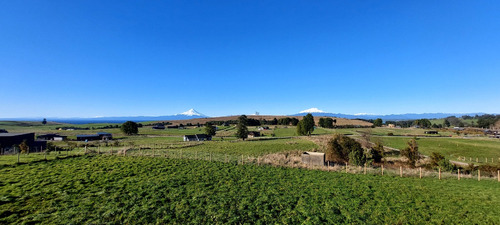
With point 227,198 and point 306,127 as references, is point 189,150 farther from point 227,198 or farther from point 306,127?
point 306,127

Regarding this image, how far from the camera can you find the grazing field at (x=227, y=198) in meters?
11.8

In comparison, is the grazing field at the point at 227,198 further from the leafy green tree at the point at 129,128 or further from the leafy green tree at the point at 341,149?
the leafy green tree at the point at 129,128

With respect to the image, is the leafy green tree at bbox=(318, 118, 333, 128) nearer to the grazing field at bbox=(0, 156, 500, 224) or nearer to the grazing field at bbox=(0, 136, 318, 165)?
the grazing field at bbox=(0, 136, 318, 165)

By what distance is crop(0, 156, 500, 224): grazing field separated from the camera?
11.8 metres

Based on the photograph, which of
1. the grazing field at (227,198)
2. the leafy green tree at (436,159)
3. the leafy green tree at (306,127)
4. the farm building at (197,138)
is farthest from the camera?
the leafy green tree at (306,127)

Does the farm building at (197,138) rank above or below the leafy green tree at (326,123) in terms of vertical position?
below

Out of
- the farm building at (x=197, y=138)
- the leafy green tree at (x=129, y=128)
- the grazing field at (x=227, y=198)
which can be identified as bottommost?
the farm building at (x=197, y=138)

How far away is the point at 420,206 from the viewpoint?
1375 cm

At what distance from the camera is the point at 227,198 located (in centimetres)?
1483

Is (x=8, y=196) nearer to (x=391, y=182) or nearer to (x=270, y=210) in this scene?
(x=270, y=210)

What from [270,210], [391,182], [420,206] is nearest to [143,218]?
[270,210]

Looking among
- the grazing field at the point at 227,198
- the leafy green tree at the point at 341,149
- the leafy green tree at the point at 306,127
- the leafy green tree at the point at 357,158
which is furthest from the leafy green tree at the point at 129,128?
the leafy green tree at the point at 357,158

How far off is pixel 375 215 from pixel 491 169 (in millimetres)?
32304

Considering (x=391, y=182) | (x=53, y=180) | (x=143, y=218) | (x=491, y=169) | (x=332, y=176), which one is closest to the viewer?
(x=143, y=218)
